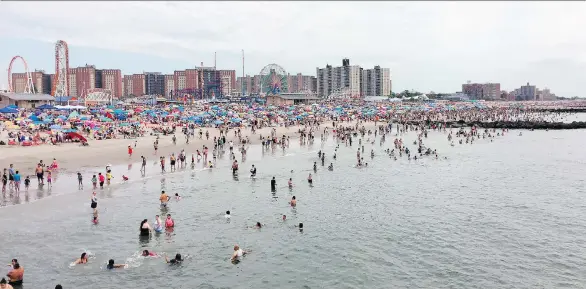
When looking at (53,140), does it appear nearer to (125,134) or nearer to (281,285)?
(125,134)

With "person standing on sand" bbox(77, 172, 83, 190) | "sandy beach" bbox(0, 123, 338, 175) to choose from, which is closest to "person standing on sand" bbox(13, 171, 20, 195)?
"person standing on sand" bbox(77, 172, 83, 190)

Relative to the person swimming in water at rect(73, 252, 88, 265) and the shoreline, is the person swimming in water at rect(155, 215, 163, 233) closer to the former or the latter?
the person swimming in water at rect(73, 252, 88, 265)

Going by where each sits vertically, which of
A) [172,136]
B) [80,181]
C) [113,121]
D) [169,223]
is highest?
[113,121]

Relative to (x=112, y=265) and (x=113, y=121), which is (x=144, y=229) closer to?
(x=112, y=265)

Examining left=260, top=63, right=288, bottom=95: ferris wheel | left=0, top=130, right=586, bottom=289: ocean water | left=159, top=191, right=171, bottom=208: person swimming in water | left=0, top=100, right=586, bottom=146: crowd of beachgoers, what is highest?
left=260, top=63, right=288, bottom=95: ferris wheel

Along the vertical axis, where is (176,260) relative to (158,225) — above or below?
below

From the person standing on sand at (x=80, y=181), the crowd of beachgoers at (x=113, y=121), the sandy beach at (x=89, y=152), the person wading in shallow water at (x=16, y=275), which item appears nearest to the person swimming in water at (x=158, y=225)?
the person wading in shallow water at (x=16, y=275)

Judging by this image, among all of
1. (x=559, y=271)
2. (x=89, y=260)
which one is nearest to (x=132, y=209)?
(x=89, y=260)

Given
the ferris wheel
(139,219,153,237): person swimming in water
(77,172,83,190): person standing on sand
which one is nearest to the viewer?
(139,219,153,237): person swimming in water

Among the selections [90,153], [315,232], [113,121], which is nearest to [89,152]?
[90,153]
